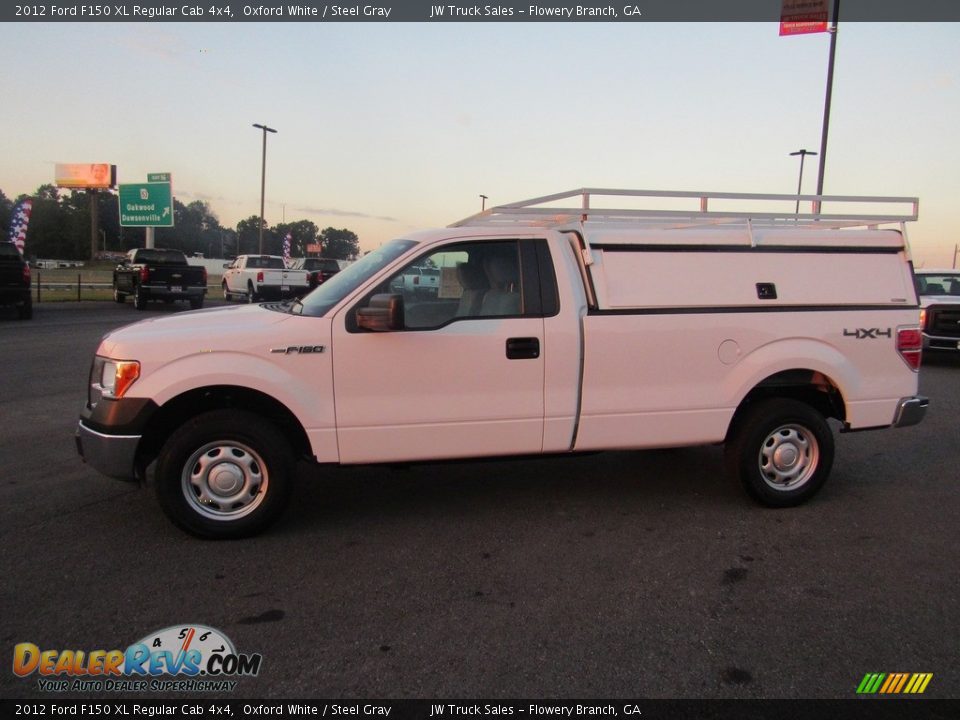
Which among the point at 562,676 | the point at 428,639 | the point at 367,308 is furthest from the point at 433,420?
the point at 562,676

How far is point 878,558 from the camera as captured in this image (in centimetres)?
413

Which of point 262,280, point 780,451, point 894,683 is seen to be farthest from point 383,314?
point 262,280

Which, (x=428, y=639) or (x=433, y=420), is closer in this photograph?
(x=428, y=639)

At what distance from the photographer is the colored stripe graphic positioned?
9.36 feet

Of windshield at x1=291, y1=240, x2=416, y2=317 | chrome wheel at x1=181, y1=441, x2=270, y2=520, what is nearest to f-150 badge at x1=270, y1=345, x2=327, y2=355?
windshield at x1=291, y1=240, x2=416, y2=317

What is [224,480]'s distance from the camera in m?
Answer: 4.18

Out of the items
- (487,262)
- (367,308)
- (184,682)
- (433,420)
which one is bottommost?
(184,682)

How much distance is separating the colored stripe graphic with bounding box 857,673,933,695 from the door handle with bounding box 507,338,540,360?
240cm

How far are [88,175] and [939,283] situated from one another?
59538 mm

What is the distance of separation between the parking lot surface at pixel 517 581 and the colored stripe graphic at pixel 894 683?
33 millimetres
